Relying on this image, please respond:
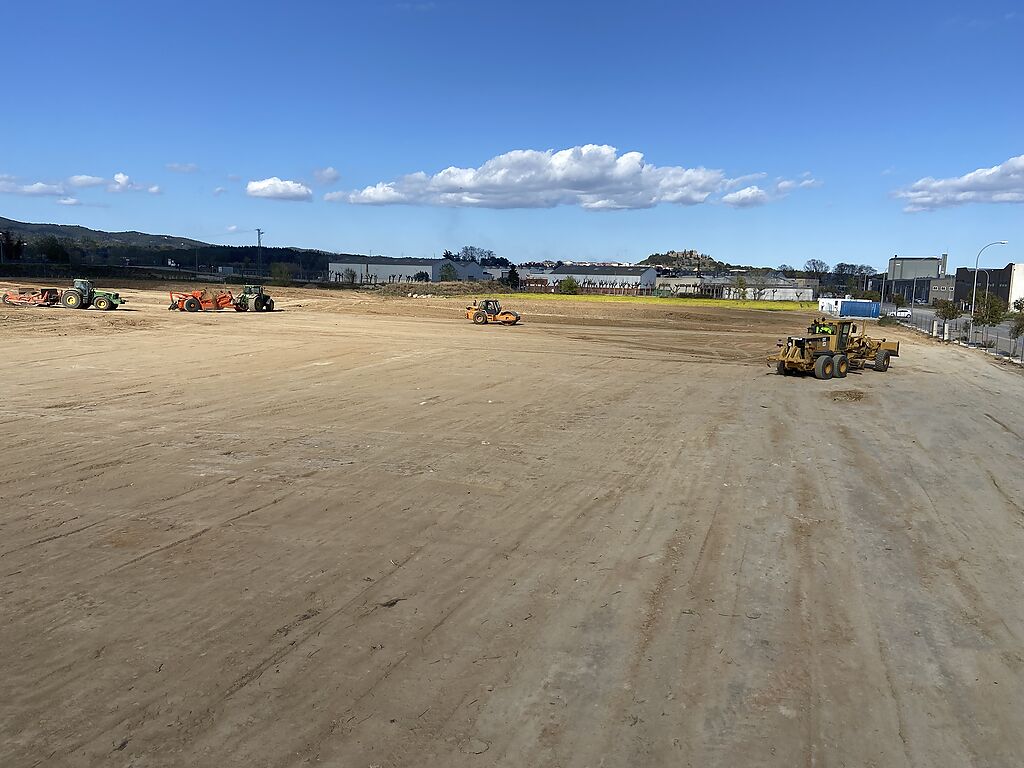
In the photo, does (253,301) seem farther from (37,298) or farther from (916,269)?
(916,269)

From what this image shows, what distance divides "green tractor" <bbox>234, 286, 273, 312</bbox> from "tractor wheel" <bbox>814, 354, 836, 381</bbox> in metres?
33.7

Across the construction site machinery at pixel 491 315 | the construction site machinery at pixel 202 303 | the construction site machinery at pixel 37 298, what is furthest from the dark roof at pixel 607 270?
the construction site machinery at pixel 37 298

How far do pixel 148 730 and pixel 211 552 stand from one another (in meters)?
3.09

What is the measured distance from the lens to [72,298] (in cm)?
4056

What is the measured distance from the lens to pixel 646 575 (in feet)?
23.6

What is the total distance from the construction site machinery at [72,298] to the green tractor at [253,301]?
662cm

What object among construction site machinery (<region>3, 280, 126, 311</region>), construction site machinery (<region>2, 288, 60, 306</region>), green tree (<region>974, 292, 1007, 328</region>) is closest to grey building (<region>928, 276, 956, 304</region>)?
green tree (<region>974, 292, 1007, 328</region>)

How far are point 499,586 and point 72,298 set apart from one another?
42.4 metres

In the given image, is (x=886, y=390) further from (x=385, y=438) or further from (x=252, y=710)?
(x=252, y=710)

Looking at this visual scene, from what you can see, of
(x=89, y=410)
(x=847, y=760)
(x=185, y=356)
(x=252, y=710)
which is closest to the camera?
(x=847, y=760)

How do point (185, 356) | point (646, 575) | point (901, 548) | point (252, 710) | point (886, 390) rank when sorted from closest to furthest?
1. point (252, 710)
2. point (646, 575)
3. point (901, 548)
4. point (886, 390)
5. point (185, 356)

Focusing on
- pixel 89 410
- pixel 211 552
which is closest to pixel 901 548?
pixel 211 552

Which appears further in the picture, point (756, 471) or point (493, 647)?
point (756, 471)

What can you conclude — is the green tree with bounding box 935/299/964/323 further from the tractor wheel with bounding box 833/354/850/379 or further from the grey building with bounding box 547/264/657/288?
the grey building with bounding box 547/264/657/288
